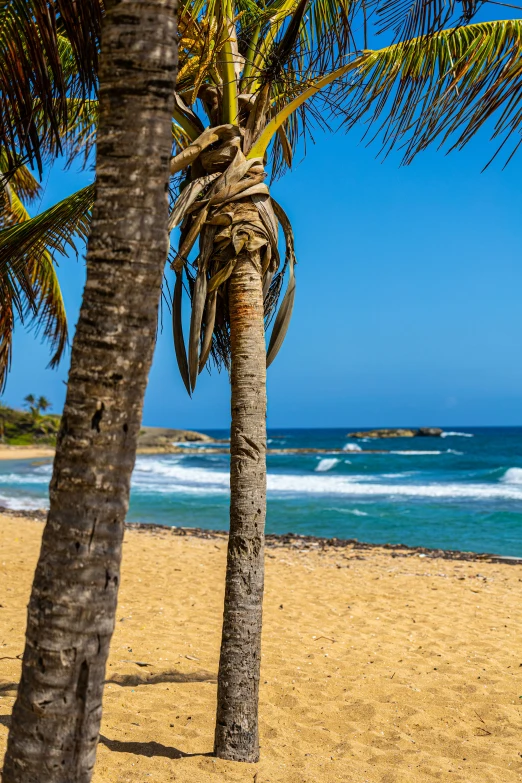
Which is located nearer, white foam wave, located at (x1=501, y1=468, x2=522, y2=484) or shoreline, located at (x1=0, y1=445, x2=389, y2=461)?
white foam wave, located at (x1=501, y1=468, x2=522, y2=484)

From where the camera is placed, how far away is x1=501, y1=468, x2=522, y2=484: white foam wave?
31.1 meters

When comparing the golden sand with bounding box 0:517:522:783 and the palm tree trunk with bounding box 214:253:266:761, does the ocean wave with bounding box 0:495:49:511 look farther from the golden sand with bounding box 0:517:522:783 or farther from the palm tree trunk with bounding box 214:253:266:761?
the palm tree trunk with bounding box 214:253:266:761

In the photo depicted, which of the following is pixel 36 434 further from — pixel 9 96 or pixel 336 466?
pixel 9 96

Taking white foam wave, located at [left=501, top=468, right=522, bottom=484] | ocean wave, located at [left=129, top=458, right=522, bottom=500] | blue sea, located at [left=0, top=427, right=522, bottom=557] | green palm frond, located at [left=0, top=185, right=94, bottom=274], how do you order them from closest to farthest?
green palm frond, located at [left=0, top=185, right=94, bottom=274] < blue sea, located at [left=0, top=427, right=522, bottom=557] < ocean wave, located at [left=129, top=458, right=522, bottom=500] < white foam wave, located at [left=501, top=468, right=522, bottom=484]

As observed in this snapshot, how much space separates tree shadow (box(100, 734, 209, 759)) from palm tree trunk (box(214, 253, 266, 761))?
31 centimetres

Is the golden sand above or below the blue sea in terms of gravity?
below

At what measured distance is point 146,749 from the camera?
4008 mm

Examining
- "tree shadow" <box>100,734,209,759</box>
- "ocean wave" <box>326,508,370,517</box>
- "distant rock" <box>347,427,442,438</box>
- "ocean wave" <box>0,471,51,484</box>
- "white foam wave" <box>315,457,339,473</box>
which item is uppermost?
"distant rock" <box>347,427,442,438</box>

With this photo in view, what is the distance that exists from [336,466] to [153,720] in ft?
126

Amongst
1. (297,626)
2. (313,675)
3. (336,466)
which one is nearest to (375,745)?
(313,675)

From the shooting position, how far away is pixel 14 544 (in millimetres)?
11383

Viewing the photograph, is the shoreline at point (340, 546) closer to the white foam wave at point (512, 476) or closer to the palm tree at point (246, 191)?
the palm tree at point (246, 191)

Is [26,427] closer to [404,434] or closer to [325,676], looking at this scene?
[404,434]

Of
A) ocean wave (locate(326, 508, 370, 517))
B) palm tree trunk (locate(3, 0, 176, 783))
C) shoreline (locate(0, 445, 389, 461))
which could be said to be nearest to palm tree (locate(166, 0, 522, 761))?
palm tree trunk (locate(3, 0, 176, 783))
